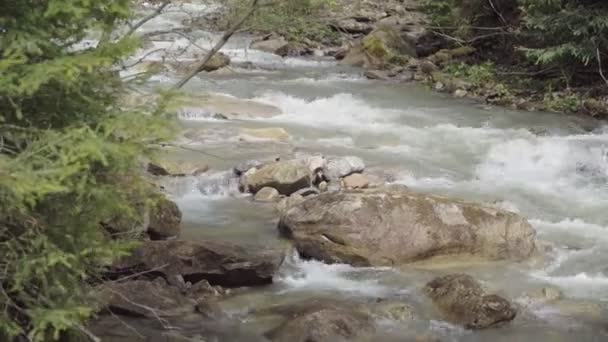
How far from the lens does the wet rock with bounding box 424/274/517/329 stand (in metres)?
6.56

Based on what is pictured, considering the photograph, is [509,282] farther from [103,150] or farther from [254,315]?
[103,150]

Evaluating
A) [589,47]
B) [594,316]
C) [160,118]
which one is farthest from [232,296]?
[589,47]

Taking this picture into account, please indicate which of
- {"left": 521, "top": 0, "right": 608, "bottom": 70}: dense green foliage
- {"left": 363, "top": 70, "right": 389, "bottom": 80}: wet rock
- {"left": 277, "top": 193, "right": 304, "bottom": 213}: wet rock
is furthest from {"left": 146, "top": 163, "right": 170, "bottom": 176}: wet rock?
{"left": 363, "top": 70, "right": 389, "bottom": 80}: wet rock

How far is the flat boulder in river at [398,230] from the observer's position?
7934 mm

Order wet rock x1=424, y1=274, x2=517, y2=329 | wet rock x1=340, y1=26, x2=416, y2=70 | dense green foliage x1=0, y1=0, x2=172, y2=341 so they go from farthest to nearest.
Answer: wet rock x1=340, y1=26, x2=416, y2=70
wet rock x1=424, y1=274, x2=517, y2=329
dense green foliage x1=0, y1=0, x2=172, y2=341

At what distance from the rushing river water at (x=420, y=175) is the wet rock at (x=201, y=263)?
0.55ft

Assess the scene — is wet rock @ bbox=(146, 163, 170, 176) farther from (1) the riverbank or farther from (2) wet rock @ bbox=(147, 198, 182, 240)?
(1) the riverbank

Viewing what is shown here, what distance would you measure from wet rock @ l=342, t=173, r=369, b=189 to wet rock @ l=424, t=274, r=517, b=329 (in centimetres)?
327

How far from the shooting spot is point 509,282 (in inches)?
298

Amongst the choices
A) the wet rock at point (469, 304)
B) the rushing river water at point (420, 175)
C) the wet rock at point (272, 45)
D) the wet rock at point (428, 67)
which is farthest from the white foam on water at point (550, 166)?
the wet rock at point (272, 45)

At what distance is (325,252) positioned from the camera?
26.0 ft

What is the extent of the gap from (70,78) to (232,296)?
12.5 ft

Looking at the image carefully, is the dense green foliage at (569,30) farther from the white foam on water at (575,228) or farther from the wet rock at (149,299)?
the wet rock at (149,299)

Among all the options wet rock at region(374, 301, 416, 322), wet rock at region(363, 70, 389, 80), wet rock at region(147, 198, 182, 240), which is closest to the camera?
wet rock at region(374, 301, 416, 322)
